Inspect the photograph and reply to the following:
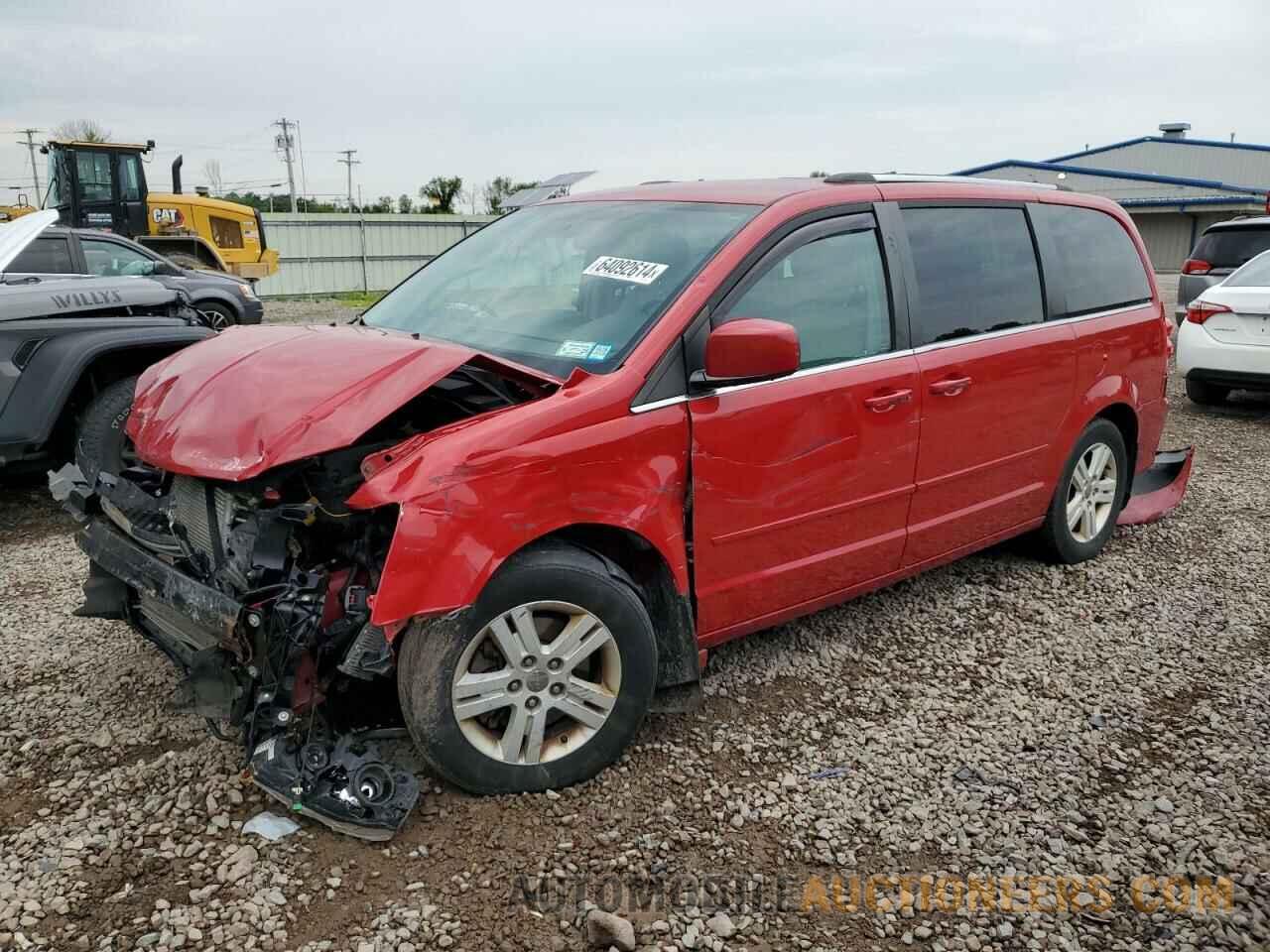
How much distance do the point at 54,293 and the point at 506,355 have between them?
3.77 meters

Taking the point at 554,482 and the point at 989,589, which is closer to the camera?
the point at 554,482

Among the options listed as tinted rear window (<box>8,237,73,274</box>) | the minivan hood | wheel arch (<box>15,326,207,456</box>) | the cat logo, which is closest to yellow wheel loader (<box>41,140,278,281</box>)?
the cat logo

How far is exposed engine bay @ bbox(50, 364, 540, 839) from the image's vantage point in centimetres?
272

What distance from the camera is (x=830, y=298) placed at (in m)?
3.60

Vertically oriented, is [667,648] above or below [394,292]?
below

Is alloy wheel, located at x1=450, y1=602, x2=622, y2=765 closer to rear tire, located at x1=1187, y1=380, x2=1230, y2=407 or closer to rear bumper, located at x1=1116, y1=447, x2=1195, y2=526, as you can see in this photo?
rear bumper, located at x1=1116, y1=447, x2=1195, y2=526

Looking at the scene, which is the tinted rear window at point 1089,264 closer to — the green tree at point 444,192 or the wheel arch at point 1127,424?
the wheel arch at point 1127,424

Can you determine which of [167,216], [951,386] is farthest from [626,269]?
[167,216]

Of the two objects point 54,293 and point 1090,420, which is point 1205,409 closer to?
point 1090,420

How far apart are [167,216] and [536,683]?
58.6ft

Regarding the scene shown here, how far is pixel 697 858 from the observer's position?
2742 mm

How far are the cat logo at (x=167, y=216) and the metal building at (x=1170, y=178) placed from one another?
2803 centimetres

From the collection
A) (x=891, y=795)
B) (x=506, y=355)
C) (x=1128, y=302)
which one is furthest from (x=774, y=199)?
(x=1128, y=302)

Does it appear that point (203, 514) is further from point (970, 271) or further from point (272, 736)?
point (970, 271)
